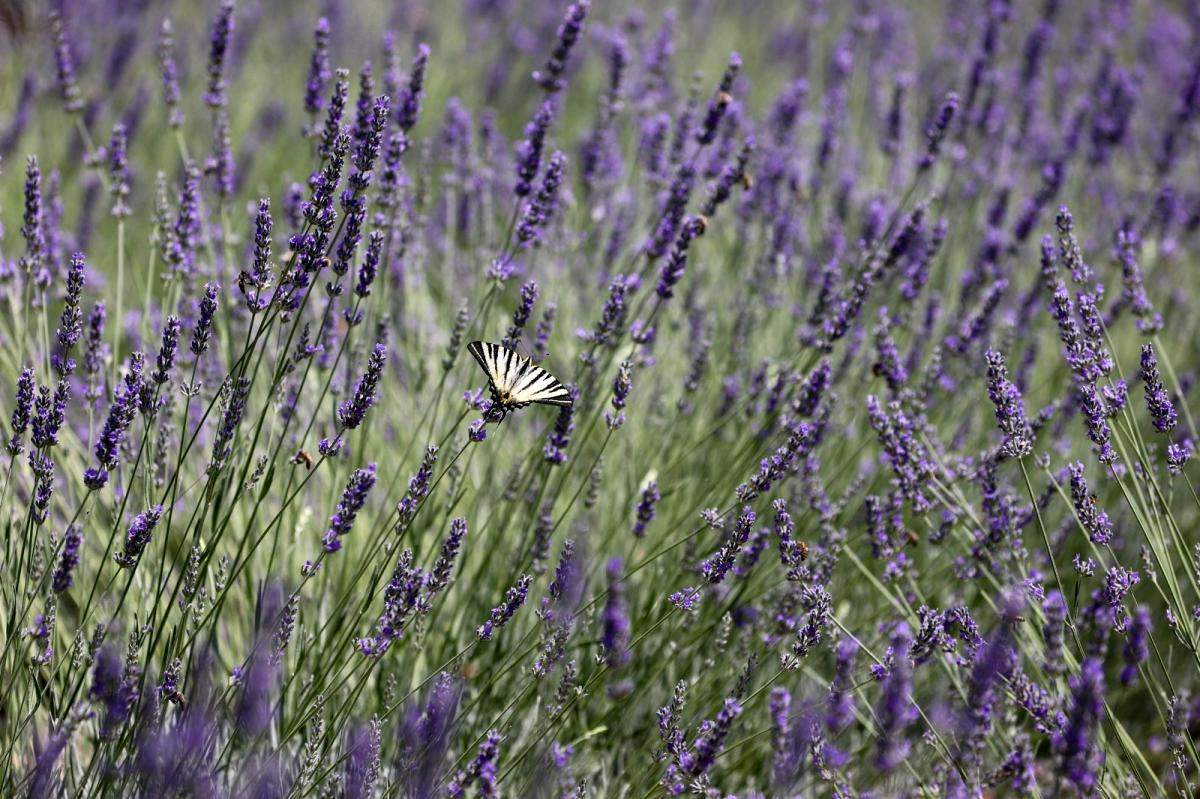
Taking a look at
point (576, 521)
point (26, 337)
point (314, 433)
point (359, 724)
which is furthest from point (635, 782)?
point (26, 337)

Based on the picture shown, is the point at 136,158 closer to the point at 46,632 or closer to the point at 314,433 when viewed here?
the point at 314,433

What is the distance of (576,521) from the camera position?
2.96m

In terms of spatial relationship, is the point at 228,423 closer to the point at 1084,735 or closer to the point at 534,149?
the point at 534,149

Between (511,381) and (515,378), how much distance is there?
0.01m

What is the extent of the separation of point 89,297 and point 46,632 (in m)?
2.47

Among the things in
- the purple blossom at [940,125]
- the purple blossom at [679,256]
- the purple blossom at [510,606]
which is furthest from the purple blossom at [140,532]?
the purple blossom at [940,125]


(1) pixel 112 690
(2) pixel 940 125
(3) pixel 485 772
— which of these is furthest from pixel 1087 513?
(1) pixel 112 690

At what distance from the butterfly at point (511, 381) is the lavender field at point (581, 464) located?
0.07 metres

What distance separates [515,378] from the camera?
6.84 ft

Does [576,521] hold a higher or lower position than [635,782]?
higher

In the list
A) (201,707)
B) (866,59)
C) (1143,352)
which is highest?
(866,59)

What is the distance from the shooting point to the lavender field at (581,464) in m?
1.89

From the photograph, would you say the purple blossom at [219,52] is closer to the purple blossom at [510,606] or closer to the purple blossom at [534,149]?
the purple blossom at [534,149]

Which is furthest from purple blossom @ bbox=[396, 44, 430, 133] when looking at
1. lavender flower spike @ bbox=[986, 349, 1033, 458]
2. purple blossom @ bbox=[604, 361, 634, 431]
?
lavender flower spike @ bbox=[986, 349, 1033, 458]
